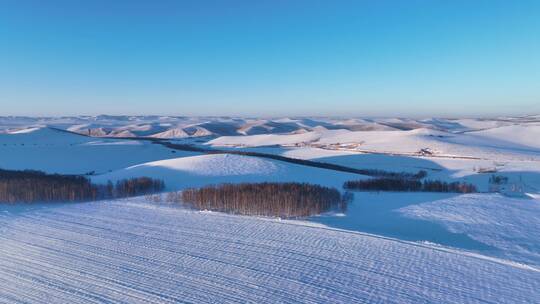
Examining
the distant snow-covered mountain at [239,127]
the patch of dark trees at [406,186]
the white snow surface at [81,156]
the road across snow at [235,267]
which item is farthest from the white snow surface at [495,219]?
the distant snow-covered mountain at [239,127]

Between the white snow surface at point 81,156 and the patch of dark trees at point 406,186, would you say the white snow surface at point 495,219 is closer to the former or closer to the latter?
the patch of dark trees at point 406,186

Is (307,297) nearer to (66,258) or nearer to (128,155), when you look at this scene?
(66,258)

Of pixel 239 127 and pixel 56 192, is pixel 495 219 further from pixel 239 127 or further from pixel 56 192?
pixel 239 127

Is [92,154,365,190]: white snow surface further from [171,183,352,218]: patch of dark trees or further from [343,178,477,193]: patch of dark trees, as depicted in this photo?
[171,183,352,218]: patch of dark trees

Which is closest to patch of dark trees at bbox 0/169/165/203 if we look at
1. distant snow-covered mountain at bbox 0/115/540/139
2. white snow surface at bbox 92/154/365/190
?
white snow surface at bbox 92/154/365/190

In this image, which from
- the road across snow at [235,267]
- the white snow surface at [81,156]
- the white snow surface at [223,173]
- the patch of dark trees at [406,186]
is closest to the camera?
the road across snow at [235,267]

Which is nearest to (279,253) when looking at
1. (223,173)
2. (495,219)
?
(495,219)
